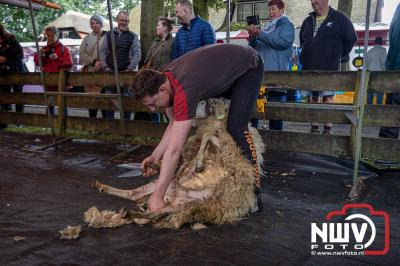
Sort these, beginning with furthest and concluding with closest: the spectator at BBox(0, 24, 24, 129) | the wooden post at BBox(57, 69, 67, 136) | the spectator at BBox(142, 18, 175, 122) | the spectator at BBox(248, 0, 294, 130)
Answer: the spectator at BBox(0, 24, 24, 129)
the wooden post at BBox(57, 69, 67, 136)
the spectator at BBox(142, 18, 175, 122)
the spectator at BBox(248, 0, 294, 130)

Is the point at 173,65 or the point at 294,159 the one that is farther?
the point at 294,159

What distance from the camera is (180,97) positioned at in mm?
2980

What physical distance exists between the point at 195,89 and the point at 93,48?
16.7 ft

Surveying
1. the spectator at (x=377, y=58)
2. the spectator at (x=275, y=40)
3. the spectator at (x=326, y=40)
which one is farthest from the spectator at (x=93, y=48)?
the spectator at (x=377, y=58)

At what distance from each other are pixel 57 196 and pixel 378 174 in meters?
3.51

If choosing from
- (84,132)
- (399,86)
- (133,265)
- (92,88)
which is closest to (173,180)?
(133,265)

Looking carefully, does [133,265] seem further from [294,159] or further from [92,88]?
[92,88]

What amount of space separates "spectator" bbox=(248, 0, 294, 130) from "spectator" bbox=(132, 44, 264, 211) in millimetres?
2083

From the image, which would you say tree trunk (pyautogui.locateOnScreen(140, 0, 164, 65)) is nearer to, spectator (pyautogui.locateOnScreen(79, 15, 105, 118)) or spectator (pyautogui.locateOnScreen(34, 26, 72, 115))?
spectator (pyautogui.locateOnScreen(79, 15, 105, 118))

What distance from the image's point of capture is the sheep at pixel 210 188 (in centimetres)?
317

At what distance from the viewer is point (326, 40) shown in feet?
17.8

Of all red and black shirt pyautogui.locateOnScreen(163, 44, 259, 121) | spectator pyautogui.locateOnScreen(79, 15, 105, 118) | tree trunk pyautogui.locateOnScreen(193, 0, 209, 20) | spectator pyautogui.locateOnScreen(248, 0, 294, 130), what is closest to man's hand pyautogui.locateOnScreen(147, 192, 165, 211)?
red and black shirt pyautogui.locateOnScreen(163, 44, 259, 121)

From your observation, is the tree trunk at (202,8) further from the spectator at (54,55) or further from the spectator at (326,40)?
the spectator at (326,40)

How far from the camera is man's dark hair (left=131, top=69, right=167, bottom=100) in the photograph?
298 cm
